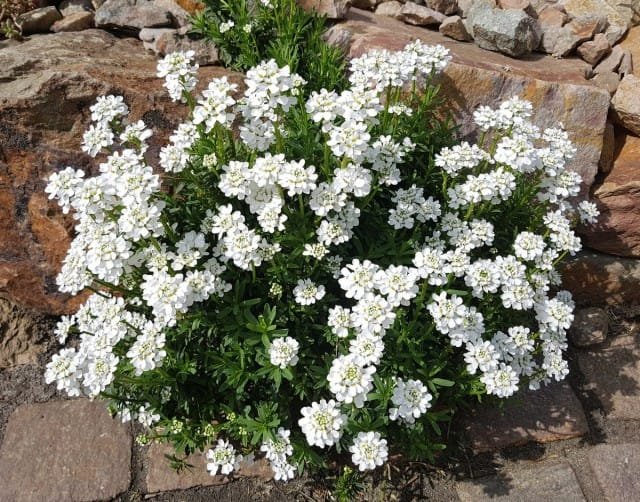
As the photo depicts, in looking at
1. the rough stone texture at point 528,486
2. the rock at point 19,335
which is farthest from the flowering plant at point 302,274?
the rock at point 19,335

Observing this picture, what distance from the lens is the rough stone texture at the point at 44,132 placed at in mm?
4191

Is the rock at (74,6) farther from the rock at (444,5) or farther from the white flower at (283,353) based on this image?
the white flower at (283,353)

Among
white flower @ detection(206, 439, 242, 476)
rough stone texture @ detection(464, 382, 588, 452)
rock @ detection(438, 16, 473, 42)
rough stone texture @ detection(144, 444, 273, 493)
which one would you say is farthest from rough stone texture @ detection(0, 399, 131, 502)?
rock @ detection(438, 16, 473, 42)

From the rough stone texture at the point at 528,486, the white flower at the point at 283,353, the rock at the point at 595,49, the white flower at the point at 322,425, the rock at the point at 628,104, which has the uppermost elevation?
the rock at the point at 595,49

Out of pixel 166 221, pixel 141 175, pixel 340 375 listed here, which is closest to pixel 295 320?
pixel 340 375

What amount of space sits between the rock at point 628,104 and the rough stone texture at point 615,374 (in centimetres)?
197

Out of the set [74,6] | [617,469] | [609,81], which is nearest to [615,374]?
[617,469]

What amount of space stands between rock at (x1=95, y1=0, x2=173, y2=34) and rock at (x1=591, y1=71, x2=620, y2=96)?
4.30 metres

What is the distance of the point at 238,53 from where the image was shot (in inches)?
201

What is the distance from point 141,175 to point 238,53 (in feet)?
7.98

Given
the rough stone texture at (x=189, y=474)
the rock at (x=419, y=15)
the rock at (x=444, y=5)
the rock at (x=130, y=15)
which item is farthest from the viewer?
the rock at (x=444, y=5)

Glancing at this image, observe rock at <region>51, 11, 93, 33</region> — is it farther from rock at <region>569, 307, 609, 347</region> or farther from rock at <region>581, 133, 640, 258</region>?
Result: rock at <region>569, 307, 609, 347</region>

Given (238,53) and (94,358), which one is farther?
(238,53)

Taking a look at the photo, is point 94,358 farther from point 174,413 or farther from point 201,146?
point 201,146
